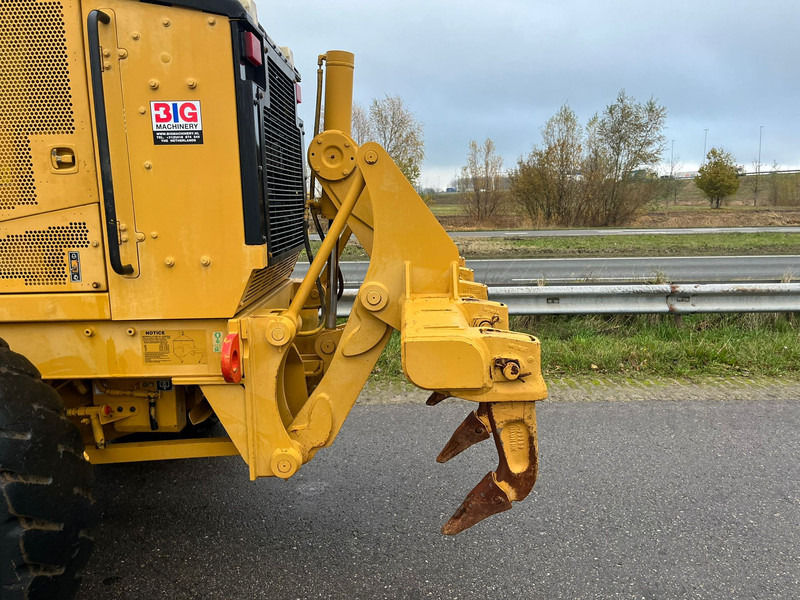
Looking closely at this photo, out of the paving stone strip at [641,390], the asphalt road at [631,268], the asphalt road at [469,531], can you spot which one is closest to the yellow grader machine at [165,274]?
the asphalt road at [469,531]

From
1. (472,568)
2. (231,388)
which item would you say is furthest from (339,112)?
(472,568)

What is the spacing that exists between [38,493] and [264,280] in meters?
1.20

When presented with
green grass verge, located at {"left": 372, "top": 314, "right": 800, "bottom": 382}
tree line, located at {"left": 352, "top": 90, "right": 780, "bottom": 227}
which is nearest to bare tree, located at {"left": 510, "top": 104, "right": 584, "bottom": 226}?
tree line, located at {"left": 352, "top": 90, "right": 780, "bottom": 227}

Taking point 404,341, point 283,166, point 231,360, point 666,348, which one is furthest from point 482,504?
point 666,348

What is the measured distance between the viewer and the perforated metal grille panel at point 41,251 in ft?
7.10

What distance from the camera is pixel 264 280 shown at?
8.61ft

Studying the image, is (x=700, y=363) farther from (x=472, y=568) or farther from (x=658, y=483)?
(x=472, y=568)

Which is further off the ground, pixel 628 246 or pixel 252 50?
pixel 252 50

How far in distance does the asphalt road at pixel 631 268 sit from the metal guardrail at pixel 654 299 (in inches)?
153

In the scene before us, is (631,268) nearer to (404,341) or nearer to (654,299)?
(654,299)

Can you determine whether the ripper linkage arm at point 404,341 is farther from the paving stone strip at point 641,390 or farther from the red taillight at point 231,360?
the paving stone strip at point 641,390

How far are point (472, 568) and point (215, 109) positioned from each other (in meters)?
2.35

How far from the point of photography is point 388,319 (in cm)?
245

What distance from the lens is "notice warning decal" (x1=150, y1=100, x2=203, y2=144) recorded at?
2123mm
